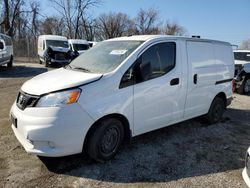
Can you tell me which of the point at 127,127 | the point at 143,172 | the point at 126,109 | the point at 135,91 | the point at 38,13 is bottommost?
the point at 143,172

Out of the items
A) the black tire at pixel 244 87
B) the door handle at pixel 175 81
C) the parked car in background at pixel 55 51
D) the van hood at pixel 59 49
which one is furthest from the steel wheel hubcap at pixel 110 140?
the van hood at pixel 59 49

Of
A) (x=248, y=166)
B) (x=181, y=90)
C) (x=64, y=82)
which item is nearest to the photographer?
(x=248, y=166)

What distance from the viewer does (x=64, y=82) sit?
3.54 metres

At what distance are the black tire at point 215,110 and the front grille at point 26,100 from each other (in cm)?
381

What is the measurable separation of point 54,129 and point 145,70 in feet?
5.34

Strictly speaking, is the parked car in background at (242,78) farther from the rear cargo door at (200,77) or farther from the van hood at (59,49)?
the van hood at (59,49)

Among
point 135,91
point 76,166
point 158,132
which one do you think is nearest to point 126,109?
point 135,91

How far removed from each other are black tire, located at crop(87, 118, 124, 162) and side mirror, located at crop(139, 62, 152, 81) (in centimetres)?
79

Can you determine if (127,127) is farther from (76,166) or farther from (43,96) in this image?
(43,96)

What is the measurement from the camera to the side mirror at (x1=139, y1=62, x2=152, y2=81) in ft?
13.1

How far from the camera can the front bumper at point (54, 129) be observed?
10.7 feet

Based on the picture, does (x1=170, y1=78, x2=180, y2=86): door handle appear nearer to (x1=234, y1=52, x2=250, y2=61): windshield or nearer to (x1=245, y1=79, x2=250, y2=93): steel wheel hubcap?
(x1=245, y1=79, x2=250, y2=93): steel wheel hubcap

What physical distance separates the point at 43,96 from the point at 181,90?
8.03ft

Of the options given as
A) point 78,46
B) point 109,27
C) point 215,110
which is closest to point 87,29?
point 109,27
